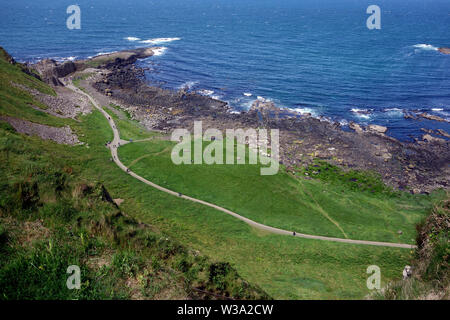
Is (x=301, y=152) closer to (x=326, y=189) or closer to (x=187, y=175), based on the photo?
(x=326, y=189)

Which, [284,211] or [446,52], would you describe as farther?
[446,52]

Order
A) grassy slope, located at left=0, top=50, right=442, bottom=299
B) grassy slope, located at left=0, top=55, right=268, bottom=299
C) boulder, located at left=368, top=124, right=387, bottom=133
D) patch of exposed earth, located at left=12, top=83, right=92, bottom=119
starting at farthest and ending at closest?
boulder, located at left=368, top=124, right=387, bottom=133
patch of exposed earth, located at left=12, top=83, right=92, bottom=119
grassy slope, located at left=0, top=50, right=442, bottom=299
grassy slope, located at left=0, top=55, right=268, bottom=299

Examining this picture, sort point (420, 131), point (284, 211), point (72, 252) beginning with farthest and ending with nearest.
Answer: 1. point (420, 131)
2. point (284, 211)
3. point (72, 252)

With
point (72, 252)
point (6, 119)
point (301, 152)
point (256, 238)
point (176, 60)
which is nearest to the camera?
point (72, 252)

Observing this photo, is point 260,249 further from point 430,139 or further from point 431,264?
point 430,139

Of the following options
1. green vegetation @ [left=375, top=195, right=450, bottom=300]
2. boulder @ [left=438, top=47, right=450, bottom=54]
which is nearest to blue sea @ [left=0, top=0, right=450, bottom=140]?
boulder @ [left=438, top=47, right=450, bottom=54]

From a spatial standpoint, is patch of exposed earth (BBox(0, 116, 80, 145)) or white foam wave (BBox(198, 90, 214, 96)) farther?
white foam wave (BBox(198, 90, 214, 96))

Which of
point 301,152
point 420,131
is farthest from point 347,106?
point 301,152

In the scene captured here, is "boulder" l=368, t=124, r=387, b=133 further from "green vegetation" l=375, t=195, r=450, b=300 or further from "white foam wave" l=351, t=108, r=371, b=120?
"green vegetation" l=375, t=195, r=450, b=300
